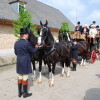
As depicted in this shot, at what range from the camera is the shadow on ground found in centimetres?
474

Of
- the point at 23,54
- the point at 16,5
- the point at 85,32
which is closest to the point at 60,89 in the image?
the point at 23,54

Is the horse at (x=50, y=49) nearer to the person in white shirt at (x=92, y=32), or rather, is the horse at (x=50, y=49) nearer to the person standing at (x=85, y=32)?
the person standing at (x=85, y=32)

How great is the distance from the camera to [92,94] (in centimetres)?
506

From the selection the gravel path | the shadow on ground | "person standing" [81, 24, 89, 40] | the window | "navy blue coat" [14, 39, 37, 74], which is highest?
the window

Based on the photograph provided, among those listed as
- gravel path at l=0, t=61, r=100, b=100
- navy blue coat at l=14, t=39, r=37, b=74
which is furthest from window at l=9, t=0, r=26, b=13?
navy blue coat at l=14, t=39, r=37, b=74

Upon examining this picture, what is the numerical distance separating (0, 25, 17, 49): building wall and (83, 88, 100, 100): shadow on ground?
988 centimetres

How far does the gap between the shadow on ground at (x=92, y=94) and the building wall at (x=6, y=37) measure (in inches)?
389

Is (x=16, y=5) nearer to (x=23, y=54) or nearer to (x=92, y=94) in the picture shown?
(x=23, y=54)

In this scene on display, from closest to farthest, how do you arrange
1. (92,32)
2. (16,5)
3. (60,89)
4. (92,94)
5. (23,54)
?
(23,54) < (92,94) < (60,89) < (92,32) < (16,5)

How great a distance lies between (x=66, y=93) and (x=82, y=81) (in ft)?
5.38

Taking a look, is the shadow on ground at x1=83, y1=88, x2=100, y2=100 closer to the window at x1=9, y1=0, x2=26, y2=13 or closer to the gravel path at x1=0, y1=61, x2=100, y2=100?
the gravel path at x1=0, y1=61, x2=100, y2=100

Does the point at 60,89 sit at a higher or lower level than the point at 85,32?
lower

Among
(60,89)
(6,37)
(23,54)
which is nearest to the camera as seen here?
(23,54)

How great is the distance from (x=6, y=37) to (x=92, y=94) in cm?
1058
